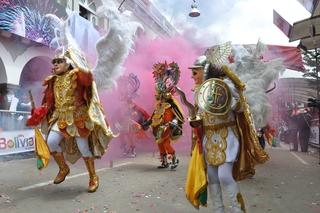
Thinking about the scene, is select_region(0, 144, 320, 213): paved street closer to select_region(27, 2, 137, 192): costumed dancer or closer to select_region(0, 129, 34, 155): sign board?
select_region(27, 2, 137, 192): costumed dancer

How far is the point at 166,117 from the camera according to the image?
27.1 feet

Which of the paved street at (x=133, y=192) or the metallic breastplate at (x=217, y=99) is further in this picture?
the paved street at (x=133, y=192)

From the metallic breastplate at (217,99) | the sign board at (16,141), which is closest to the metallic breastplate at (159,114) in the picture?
the sign board at (16,141)

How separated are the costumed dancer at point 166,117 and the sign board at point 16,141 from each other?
411 cm

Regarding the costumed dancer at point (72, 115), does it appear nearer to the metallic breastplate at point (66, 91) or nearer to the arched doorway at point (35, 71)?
the metallic breastplate at point (66, 91)

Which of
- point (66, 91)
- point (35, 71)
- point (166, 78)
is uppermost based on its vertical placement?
point (35, 71)

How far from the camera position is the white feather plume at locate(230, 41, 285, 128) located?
785 cm

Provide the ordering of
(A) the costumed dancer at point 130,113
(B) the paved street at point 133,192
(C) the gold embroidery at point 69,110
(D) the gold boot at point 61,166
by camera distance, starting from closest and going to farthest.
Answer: (B) the paved street at point 133,192 → (C) the gold embroidery at point 69,110 → (D) the gold boot at point 61,166 → (A) the costumed dancer at point 130,113

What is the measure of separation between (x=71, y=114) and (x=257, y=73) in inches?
171

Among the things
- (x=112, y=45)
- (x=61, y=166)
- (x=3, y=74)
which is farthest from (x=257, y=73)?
(x=3, y=74)

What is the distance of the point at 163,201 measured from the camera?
5.20 m

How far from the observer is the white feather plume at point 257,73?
7848 millimetres

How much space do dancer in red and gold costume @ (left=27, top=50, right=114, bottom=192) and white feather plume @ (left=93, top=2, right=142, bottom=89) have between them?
2195 mm

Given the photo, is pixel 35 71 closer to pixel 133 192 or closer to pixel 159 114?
pixel 159 114
